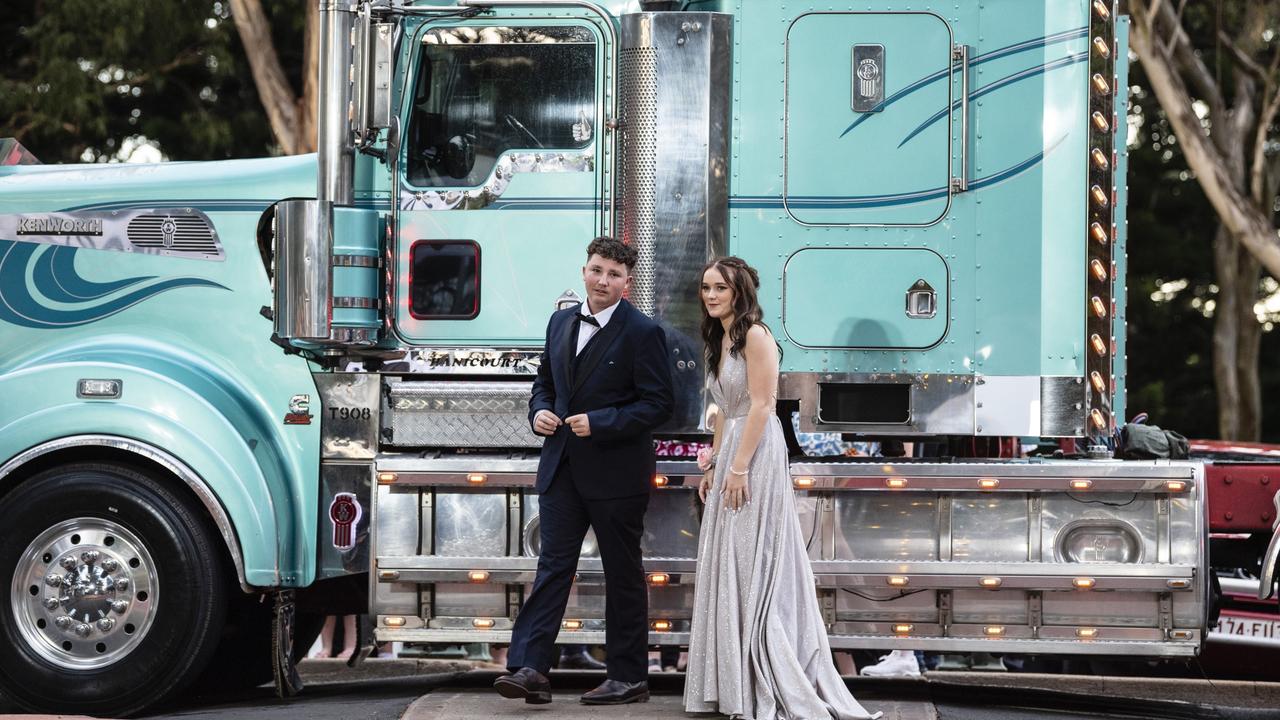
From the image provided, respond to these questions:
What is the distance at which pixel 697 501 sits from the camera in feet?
23.3

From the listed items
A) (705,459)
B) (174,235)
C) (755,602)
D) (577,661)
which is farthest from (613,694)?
(577,661)

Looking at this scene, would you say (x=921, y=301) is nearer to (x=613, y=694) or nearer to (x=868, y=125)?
(x=868, y=125)

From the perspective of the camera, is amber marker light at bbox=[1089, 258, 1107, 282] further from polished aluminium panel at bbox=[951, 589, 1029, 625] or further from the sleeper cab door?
polished aluminium panel at bbox=[951, 589, 1029, 625]

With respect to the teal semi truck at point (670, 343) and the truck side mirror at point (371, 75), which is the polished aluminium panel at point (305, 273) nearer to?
the teal semi truck at point (670, 343)

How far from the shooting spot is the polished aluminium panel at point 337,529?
23.6ft

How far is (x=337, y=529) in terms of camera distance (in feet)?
23.6

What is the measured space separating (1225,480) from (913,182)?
7.60 ft

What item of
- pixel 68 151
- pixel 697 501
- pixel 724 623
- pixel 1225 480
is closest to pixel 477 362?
pixel 697 501

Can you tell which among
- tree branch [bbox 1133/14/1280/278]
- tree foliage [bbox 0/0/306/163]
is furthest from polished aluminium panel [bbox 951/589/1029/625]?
tree foliage [bbox 0/0/306/163]

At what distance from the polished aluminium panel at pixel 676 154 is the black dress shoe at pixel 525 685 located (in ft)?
5.18

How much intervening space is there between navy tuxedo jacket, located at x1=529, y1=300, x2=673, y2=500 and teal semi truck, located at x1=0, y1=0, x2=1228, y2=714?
0.31m

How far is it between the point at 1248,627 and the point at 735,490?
4201mm

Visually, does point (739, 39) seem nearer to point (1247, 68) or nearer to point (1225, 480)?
point (1225, 480)

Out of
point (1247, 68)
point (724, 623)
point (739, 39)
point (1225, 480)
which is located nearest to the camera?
point (724, 623)
